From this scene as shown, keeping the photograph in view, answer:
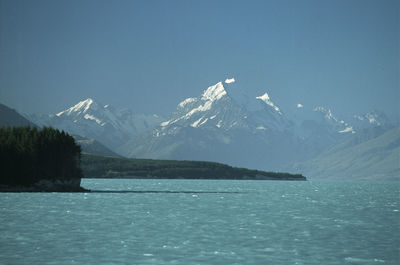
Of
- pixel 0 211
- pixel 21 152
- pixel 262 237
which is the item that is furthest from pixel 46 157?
pixel 262 237

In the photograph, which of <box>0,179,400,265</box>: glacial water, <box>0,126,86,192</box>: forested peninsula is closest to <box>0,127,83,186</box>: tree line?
<box>0,126,86,192</box>: forested peninsula

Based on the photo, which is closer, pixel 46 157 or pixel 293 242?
pixel 293 242

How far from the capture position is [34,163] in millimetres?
183625

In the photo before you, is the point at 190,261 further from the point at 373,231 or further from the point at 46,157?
the point at 46,157

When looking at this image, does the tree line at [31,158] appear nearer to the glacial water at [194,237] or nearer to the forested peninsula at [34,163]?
the forested peninsula at [34,163]

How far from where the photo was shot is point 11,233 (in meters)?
74.8

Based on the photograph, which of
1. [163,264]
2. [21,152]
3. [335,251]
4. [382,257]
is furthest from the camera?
[21,152]

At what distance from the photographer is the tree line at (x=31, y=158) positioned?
584 feet

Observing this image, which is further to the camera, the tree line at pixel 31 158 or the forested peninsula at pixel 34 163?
the forested peninsula at pixel 34 163

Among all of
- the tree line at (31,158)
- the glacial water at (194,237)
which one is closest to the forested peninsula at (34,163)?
the tree line at (31,158)

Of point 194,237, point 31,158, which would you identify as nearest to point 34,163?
point 31,158

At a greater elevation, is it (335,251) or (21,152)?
(21,152)

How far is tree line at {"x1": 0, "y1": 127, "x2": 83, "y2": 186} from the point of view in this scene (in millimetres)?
178125

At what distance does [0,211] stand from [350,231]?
5911cm
